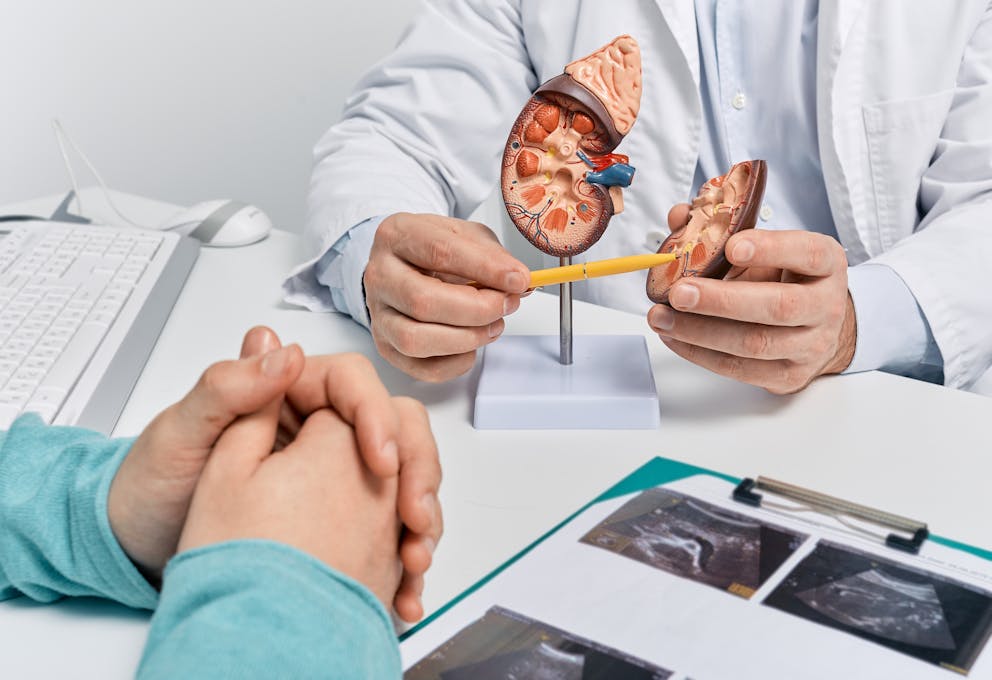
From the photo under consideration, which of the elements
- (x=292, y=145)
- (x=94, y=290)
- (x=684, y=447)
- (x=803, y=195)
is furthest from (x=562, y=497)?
(x=292, y=145)

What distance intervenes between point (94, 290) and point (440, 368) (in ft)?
1.36

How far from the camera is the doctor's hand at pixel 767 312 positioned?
775mm

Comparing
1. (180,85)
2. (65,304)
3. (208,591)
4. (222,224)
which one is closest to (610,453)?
(208,591)

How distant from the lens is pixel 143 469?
55 centimetres

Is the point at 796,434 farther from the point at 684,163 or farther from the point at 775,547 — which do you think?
the point at 684,163

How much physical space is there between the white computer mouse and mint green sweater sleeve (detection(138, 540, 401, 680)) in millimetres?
907

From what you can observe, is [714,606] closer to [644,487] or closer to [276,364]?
[644,487]

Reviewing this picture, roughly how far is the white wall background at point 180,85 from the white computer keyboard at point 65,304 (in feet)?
2.36

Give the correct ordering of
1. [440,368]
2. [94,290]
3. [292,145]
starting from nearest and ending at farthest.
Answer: [440,368], [94,290], [292,145]

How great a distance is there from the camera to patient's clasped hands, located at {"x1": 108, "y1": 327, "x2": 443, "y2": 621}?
499mm

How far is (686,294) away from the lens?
774 millimetres

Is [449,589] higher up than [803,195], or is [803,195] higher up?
[803,195]

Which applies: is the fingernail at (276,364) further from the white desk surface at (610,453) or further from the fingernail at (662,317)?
the fingernail at (662,317)

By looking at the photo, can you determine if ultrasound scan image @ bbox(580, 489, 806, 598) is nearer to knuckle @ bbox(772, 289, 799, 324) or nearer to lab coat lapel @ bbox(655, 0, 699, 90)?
knuckle @ bbox(772, 289, 799, 324)
